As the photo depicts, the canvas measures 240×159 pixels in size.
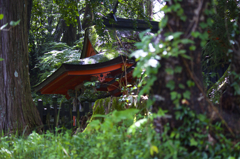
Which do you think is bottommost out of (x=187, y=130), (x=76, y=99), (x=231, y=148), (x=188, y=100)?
(x=76, y=99)

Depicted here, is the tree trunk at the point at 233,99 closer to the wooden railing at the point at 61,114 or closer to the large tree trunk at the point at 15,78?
the large tree trunk at the point at 15,78

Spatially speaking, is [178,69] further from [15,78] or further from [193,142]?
[15,78]

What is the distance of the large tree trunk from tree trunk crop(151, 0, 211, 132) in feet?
11.7

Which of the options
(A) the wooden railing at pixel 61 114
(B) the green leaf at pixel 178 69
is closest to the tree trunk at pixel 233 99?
(B) the green leaf at pixel 178 69

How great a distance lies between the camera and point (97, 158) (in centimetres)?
204

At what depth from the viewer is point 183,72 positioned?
1.75 metres

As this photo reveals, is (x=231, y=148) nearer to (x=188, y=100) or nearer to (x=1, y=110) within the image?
(x=188, y=100)

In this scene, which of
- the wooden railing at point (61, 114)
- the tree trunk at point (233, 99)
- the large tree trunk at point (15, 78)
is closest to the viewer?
the tree trunk at point (233, 99)

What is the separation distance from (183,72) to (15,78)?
394 centimetres

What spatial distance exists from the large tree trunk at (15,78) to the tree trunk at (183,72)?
356 cm

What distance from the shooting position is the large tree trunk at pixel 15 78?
4.49 metres

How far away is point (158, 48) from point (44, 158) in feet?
5.94

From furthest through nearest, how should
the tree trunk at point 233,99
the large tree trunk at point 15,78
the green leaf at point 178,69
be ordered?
1. the large tree trunk at point 15,78
2. the tree trunk at point 233,99
3. the green leaf at point 178,69

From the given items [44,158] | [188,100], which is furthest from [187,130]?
[44,158]
